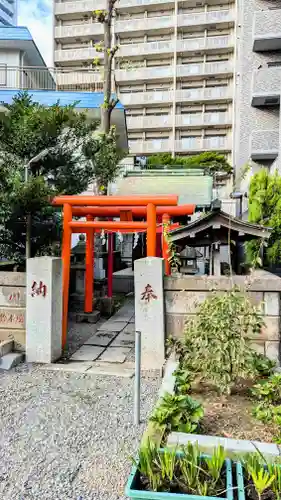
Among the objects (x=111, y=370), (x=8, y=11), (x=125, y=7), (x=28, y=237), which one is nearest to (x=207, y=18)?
(x=125, y=7)

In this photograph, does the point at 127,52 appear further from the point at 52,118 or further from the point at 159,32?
the point at 52,118

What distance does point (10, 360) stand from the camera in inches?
210

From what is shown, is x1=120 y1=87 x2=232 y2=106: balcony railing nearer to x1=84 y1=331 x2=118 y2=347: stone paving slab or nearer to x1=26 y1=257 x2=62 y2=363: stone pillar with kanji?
x1=84 y1=331 x2=118 y2=347: stone paving slab

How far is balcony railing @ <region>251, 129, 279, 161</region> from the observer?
17141 millimetres

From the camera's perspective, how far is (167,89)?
37.2 m

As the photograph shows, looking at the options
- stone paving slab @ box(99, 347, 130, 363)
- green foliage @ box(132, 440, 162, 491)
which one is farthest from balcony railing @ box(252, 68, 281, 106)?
green foliage @ box(132, 440, 162, 491)

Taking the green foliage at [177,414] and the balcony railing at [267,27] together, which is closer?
the green foliage at [177,414]

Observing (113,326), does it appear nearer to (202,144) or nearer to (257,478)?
(257,478)

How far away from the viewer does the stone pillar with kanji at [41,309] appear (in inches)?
218

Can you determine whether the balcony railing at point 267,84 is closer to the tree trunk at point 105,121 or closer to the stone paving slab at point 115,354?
the tree trunk at point 105,121

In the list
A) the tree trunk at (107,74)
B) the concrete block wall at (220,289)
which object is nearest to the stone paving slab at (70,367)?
the concrete block wall at (220,289)

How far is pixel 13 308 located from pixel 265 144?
49.3 ft

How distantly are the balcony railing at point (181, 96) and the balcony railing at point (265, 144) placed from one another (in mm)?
20109

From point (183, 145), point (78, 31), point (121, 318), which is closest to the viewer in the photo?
point (121, 318)
